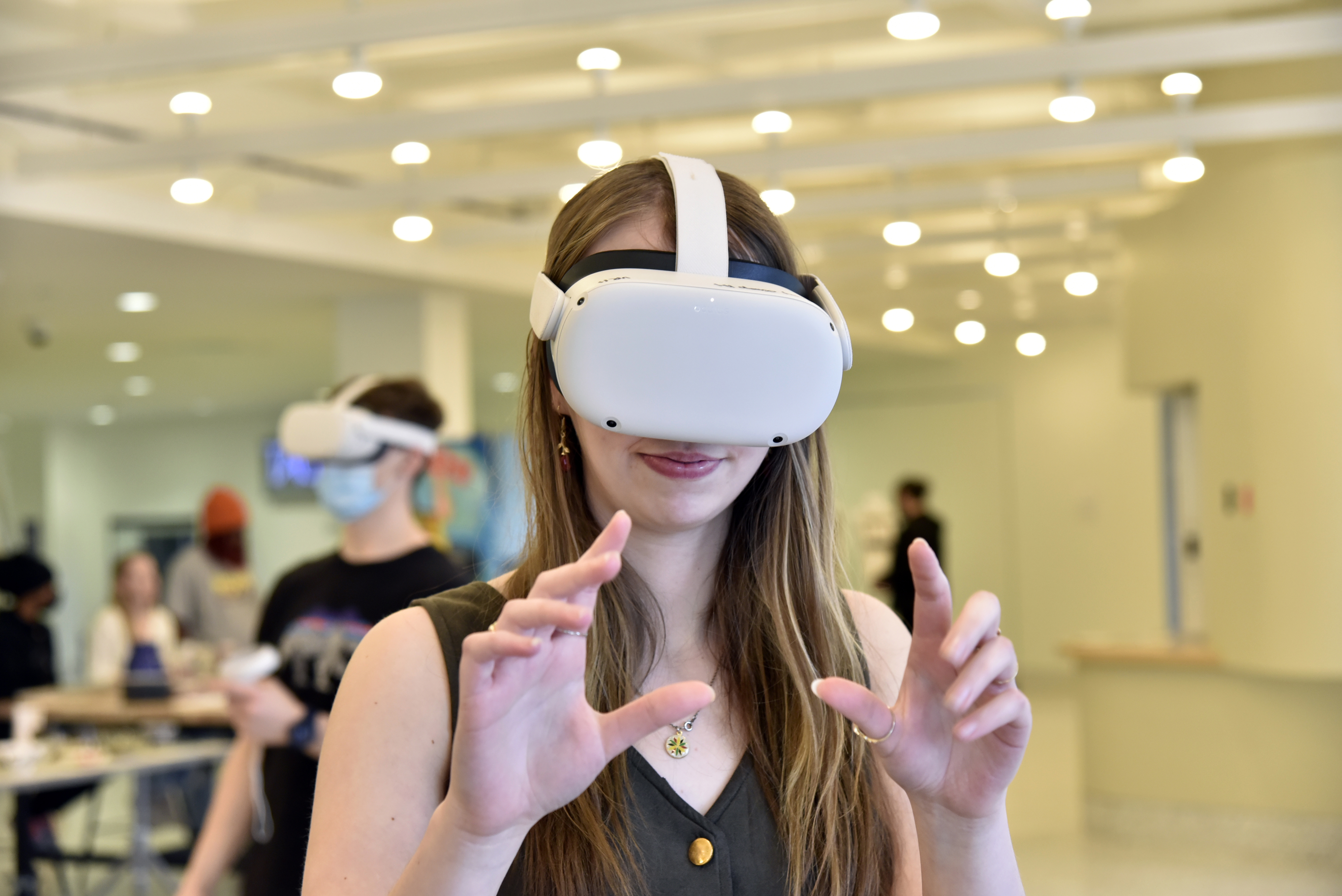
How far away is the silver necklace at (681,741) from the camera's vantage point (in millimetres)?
1169

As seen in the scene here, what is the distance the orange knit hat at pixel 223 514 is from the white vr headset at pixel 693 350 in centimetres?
600

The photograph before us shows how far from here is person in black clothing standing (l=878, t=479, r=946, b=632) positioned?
25.8 feet

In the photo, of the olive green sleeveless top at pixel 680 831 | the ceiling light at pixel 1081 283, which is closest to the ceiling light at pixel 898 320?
the ceiling light at pixel 1081 283

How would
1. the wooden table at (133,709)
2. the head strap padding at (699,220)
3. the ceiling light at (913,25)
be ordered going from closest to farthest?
the head strap padding at (699,220) < the ceiling light at (913,25) < the wooden table at (133,709)

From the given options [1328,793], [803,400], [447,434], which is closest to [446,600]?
[803,400]

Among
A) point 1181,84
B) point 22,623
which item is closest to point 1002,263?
point 1181,84

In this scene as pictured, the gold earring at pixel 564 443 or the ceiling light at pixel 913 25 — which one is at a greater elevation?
the ceiling light at pixel 913 25

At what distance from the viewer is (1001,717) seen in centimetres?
92

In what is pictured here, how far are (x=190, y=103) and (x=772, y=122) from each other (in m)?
1.81

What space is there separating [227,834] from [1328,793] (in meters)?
5.17

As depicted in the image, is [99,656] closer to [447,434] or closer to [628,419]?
[447,434]

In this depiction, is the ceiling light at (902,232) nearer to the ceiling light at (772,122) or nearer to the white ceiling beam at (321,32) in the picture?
the ceiling light at (772,122)

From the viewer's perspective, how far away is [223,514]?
6.73m

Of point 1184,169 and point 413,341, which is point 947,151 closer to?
point 1184,169
